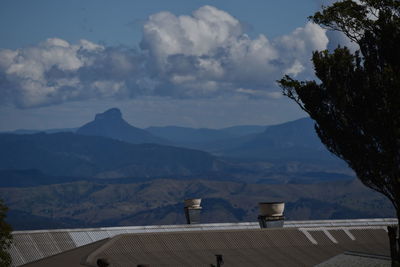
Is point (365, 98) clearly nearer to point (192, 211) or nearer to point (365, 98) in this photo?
point (365, 98)

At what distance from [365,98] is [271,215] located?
20592 millimetres

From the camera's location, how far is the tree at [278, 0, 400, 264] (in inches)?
1465

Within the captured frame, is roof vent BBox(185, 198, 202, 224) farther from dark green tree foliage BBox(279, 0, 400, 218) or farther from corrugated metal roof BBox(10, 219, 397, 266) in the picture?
dark green tree foliage BBox(279, 0, 400, 218)

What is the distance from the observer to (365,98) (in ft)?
124

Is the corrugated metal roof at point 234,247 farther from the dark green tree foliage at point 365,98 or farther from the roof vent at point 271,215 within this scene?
the dark green tree foliage at point 365,98

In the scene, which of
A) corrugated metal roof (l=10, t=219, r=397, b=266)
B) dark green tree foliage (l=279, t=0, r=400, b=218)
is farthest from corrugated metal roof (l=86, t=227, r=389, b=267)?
dark green tree foliage (l=279, t=0, r=400, b=218)

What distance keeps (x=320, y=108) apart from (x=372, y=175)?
14.0ft

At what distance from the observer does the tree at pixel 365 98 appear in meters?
37.2

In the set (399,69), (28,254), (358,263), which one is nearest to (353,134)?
(399,69)

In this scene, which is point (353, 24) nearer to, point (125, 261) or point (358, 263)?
point (358, 263)

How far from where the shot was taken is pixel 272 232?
2061 inches

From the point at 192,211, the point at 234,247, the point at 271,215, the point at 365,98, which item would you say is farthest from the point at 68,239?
the point at 365,98

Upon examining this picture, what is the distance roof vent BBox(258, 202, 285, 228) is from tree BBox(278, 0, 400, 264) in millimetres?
16890

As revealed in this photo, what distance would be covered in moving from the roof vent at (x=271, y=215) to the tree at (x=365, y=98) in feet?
55.4
